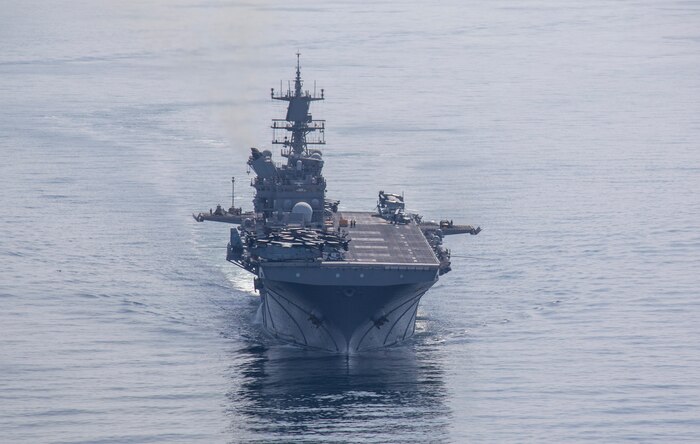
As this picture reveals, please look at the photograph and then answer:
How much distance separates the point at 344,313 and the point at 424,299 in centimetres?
1332

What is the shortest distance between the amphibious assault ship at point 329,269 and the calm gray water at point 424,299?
5.15ft

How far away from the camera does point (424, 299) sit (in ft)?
301

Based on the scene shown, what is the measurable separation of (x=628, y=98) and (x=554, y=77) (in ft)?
56.6

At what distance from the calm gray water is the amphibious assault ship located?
1568 millimetres

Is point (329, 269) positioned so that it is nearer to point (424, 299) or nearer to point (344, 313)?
point (344, 313)

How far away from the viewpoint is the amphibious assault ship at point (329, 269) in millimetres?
78875

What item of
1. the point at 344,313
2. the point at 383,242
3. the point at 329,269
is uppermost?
the point at 383,242

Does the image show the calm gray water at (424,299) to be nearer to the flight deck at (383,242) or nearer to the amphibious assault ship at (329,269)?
the amphibious assault ship at (329,269)

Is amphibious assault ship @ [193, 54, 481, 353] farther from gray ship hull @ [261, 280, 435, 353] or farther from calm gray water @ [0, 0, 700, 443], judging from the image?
calm gray water @ [0, 0, 700, 443]

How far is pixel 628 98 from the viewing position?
171 m

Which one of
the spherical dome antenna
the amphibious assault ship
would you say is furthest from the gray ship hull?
the spherical dome antenna

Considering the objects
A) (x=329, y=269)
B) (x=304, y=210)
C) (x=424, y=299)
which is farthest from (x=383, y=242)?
(x=329, y=269)

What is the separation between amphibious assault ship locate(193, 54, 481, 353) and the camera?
Answer: 78.9 metres

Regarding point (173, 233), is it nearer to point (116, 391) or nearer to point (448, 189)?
point (448, 189)
